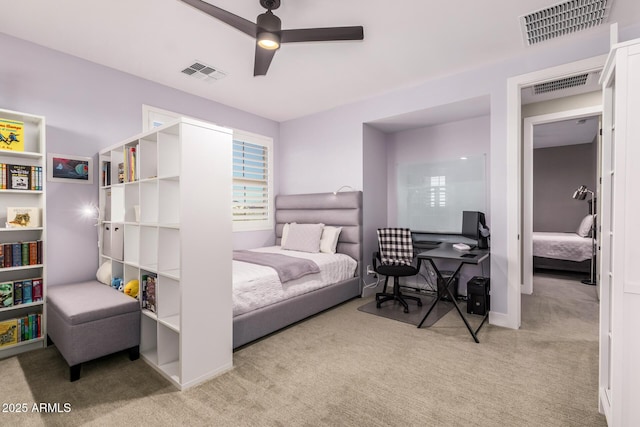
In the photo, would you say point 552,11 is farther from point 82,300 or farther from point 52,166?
point 52,166

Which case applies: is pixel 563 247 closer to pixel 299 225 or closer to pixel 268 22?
pixel 299 225

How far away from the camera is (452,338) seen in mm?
2885

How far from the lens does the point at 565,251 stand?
5.48 meters

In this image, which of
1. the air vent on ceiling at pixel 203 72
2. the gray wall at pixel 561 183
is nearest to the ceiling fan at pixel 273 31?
the air vent on ceiling at pixel 203 72

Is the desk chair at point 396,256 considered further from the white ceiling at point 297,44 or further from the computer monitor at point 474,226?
the white ceiling at point 297,44

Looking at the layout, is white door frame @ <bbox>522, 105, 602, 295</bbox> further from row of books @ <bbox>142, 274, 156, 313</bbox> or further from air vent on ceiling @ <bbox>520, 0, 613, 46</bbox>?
row of books @ <bbox>142, 274, 156, 313</bbox>

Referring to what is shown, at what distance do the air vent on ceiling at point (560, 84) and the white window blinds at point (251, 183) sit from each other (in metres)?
3.70

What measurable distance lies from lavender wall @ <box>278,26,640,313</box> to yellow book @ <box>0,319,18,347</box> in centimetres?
353

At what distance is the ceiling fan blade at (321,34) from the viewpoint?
2156 mm

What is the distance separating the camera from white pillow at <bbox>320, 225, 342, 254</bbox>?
165 inches

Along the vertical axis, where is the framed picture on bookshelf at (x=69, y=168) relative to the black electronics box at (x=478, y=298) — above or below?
above

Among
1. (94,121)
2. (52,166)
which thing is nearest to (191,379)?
(52,166)

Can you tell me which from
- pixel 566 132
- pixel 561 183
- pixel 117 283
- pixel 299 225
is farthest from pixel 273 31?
pixel 561 183

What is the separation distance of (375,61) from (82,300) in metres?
3.40
